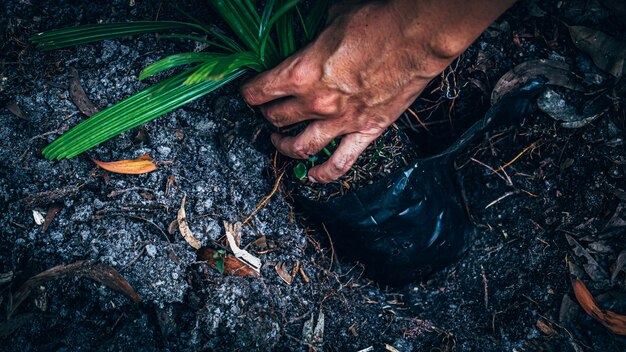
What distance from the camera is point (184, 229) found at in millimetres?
1299

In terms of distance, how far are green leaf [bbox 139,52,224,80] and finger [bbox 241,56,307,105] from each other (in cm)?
14

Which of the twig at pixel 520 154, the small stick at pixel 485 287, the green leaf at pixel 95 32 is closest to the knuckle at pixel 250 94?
the green leaf at pixel 95 32

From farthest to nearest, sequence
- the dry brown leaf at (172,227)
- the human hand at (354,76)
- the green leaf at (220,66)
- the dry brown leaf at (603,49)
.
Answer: the dry brown leaf at (603,49), the dry brown leaf at (172,227), the human hand at (354,76), the green leaf at (220,66)

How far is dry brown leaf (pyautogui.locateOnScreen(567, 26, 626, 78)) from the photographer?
139 centimetres

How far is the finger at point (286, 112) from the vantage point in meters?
1.19

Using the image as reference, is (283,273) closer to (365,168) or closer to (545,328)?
(365,168)

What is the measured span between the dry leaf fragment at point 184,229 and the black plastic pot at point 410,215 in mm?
398

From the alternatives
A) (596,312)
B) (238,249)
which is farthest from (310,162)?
(596,312)

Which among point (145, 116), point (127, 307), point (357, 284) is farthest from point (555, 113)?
point (127, 307)

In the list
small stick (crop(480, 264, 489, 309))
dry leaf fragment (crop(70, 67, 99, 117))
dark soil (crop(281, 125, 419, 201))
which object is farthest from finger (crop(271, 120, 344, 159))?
small stick (crop(480, 264, 489, 309))

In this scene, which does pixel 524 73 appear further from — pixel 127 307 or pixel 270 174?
pixel 127 307

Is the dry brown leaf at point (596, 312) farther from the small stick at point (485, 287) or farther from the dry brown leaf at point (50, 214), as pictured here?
the dry brown leaf at point (50, 214)

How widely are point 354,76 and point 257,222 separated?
25.4 inches

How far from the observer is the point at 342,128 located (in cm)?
120
